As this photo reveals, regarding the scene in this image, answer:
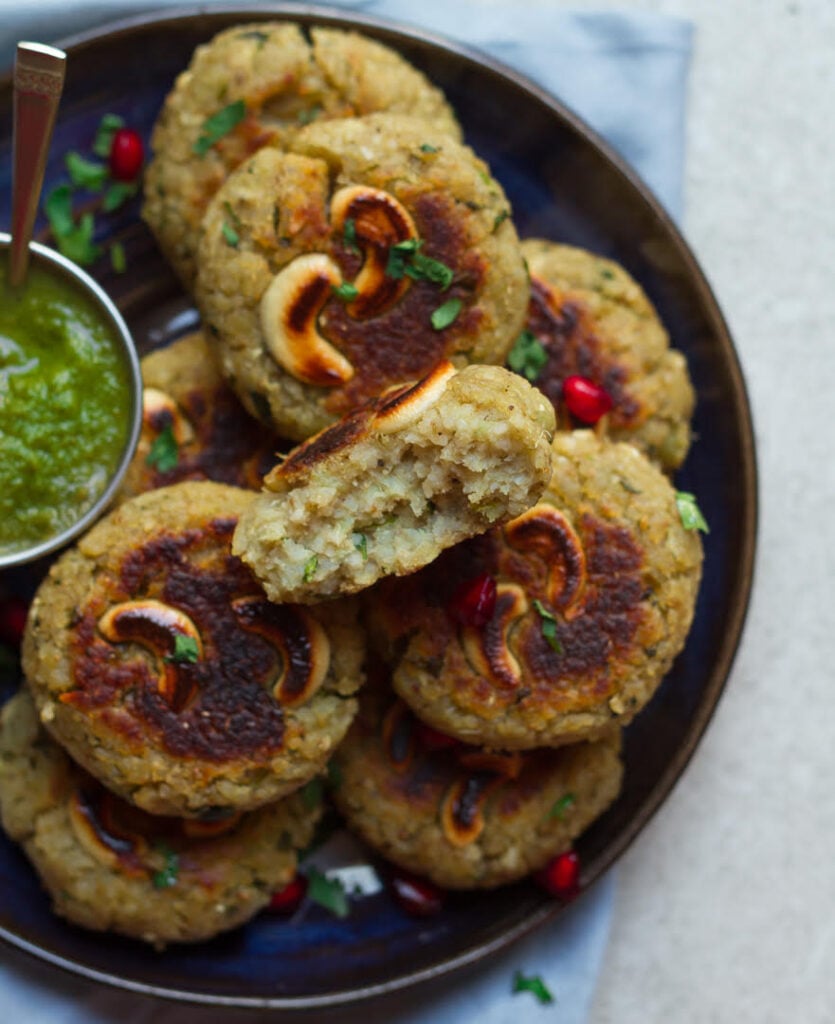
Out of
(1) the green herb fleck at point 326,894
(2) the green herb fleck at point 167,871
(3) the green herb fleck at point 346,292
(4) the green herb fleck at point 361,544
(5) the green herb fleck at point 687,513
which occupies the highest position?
(3) the green herb fleck at point 346,292

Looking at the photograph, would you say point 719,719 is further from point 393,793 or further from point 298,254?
point 298,254

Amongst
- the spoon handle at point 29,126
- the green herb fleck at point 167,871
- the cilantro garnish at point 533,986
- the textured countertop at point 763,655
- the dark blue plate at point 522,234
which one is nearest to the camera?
→ the spoon handle at point 29,126

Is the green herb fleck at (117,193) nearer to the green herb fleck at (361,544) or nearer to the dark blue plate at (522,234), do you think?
the dark blue plate at (522,234)

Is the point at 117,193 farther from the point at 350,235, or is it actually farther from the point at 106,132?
the point at 350,235

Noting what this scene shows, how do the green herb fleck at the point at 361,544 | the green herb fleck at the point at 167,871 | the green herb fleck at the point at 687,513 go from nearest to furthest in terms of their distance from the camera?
the green herb fleck at the point at 361,544 < the green herb fleck at the point at 687,513 < the green herb fleck at the point at 167,871

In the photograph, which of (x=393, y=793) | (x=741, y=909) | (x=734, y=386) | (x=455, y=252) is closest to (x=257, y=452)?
(x=455, y=252)

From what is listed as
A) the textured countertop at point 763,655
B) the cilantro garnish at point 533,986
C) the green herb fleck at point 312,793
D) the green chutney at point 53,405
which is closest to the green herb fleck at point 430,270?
the green chutney at point 53,405

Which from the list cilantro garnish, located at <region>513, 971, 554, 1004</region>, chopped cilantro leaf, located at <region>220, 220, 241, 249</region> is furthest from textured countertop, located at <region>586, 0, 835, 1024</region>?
chopped cilantro leaf, located at <region>220, 220, 241, 249</region>

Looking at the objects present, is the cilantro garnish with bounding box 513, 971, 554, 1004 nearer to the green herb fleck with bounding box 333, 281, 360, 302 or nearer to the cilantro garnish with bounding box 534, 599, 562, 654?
the cilantro garnish with bounding box 534, 599, 562, 654

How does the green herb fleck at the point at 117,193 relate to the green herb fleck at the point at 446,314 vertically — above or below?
below
